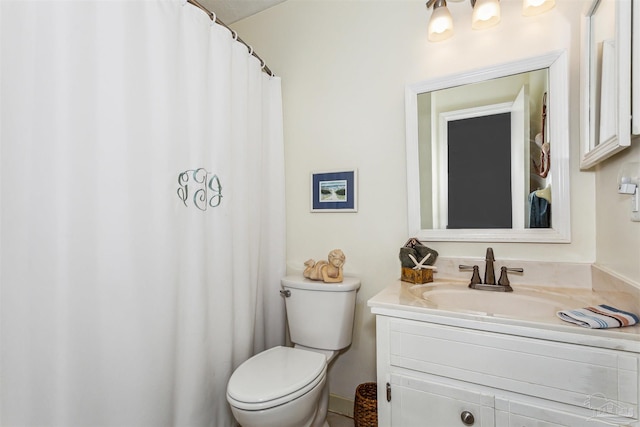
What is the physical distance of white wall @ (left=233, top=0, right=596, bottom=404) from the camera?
133cm

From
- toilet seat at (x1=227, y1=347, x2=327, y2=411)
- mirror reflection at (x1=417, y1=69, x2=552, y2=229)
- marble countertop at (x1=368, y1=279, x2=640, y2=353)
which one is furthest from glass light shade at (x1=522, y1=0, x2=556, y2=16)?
toilet seat at (x1=227, y1=347, x2=327, y2=411)

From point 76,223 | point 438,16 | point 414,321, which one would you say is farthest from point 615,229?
point 76,223

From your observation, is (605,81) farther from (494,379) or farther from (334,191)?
(334,191)

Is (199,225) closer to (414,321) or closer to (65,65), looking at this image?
(65,65)

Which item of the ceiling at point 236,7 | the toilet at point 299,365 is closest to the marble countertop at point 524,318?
the toilet at point 299,365

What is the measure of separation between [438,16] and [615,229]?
44.2 inches

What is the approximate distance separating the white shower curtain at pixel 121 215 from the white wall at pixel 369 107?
44 cm

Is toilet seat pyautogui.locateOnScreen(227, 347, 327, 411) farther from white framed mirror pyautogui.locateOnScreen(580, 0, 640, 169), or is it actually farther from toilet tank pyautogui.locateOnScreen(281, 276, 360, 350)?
white framed mirror pyautogui.locateOnScreen(580, 0, 640, 169)

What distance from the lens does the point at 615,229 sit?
1046mm

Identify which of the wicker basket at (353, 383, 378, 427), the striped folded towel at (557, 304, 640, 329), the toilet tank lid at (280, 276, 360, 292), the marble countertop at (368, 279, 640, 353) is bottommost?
the wicker basket at (353, 383, 378, 427)

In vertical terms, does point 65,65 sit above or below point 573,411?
above

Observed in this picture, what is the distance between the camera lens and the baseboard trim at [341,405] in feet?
5.77

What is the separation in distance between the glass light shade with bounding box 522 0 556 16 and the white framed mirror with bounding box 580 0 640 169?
0.52 feet

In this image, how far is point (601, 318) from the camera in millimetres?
848
